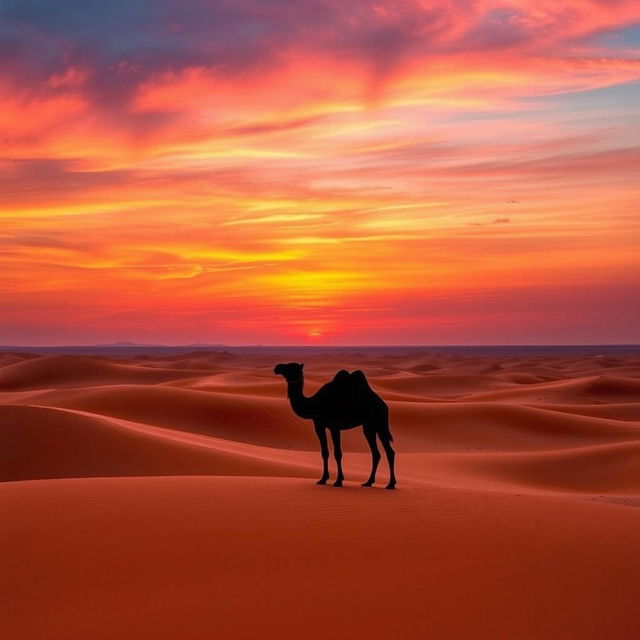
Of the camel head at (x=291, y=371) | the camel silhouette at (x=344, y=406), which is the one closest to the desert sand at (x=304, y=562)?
the camel silhouette at (x=344, y=406)

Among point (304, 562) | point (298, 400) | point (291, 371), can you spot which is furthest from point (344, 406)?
point (304, 562)

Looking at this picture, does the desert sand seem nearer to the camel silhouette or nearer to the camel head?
the camel silhouette

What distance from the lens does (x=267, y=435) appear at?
27.6 meters

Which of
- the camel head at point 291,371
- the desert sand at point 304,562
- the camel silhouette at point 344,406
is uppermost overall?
the camel head at point 291,371

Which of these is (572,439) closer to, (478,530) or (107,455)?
(107,455)

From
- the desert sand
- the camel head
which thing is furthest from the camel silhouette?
the desert sand

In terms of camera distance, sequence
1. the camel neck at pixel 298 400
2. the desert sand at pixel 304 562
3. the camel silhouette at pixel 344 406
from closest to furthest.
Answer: the desert sand at pixel 304 562 → the camel silhouette at pixel 344 406 → the camel neck at pixel 298 400

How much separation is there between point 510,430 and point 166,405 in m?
13.4

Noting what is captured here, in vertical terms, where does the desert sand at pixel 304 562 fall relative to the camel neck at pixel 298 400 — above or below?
below

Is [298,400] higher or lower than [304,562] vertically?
higher

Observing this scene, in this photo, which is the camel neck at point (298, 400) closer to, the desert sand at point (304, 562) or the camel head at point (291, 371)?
the camel head at point (291, 371)

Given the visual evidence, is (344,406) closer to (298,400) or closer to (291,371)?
(298,400)

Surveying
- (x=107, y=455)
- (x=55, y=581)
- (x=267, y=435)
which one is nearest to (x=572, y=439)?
(x=267, y=435)

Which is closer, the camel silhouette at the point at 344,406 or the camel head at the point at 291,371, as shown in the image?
the camel silhouette at the point at 344,406
